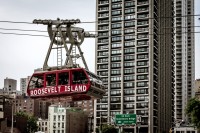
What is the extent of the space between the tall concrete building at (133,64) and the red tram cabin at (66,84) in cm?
13153

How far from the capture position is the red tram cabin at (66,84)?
40000 millimetres

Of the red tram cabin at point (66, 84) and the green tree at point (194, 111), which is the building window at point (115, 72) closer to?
the green tree at point (194, 111)

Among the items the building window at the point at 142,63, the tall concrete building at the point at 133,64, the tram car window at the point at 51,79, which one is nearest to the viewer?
the tram car window at the point at 51,79

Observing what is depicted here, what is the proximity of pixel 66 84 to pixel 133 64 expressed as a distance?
142 m

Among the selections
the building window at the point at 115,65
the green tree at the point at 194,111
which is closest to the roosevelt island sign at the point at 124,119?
the green tree at the point at 194,111

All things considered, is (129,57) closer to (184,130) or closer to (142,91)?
(142,91)

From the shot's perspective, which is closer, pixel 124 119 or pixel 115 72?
pixel 124 119

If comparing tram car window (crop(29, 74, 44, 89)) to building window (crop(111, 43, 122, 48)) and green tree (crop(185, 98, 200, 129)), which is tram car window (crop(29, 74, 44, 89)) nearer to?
green tree (crop(185, 98, 200, 129))

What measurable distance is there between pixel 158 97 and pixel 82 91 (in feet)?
476

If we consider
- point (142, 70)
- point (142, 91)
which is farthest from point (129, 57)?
point (142, 91)

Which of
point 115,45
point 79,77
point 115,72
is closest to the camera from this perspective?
point 79,77

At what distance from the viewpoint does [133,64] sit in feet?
596

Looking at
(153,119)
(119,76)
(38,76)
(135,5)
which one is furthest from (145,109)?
(38,76)

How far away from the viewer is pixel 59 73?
40.9 m
